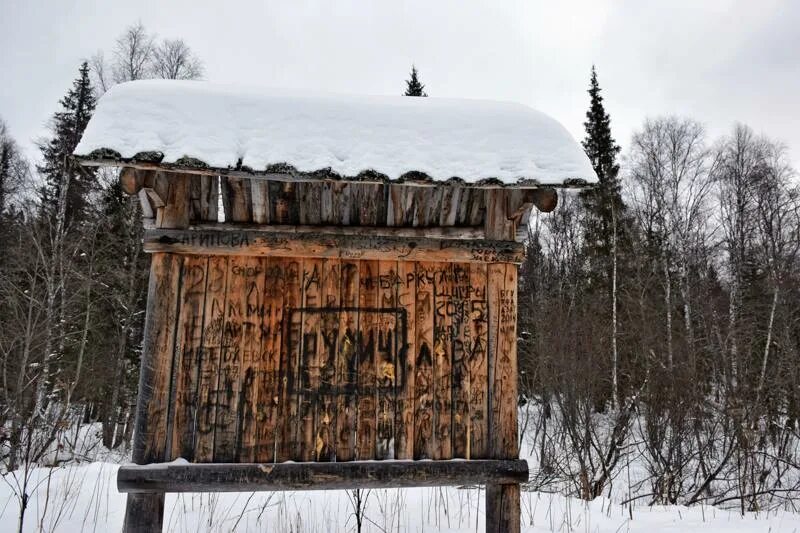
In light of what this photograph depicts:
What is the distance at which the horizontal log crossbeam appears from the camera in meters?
3.51

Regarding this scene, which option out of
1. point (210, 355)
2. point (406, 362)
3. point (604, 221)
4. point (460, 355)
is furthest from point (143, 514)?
point (604, 221)

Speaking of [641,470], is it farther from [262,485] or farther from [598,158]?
[598,158]

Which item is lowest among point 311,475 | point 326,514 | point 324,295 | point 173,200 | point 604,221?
point 326,514

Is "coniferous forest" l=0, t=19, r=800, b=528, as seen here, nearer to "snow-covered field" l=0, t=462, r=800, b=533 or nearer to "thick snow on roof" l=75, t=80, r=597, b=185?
"snow-covered field" l=0, t=462, r=800, b=533

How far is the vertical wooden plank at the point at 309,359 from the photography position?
11.4 feet

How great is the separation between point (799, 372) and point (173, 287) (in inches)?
432

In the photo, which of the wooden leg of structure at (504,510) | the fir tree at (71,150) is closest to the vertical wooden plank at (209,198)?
the wooden leg of structure at (504,510)

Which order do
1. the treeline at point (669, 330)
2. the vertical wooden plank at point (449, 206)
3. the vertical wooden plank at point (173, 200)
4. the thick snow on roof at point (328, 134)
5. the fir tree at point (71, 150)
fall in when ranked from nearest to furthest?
the thick snow on roof at point (328, 134) → the vertical wooden plank at point (173, 200) → the vertical wooden plank at point (449, 206) → the treeline at point (669, 330) → the fir tree at point (71, 150)

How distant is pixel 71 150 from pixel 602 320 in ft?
54.5

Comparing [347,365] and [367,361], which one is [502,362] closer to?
[367,361]

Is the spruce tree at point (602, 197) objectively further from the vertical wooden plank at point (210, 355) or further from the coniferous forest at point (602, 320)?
the vertical wooden plank at point (210, 355)

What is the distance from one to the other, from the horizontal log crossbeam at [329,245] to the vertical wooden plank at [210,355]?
0.54ft

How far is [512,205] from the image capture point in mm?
3805

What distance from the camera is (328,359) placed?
3.58 metres
